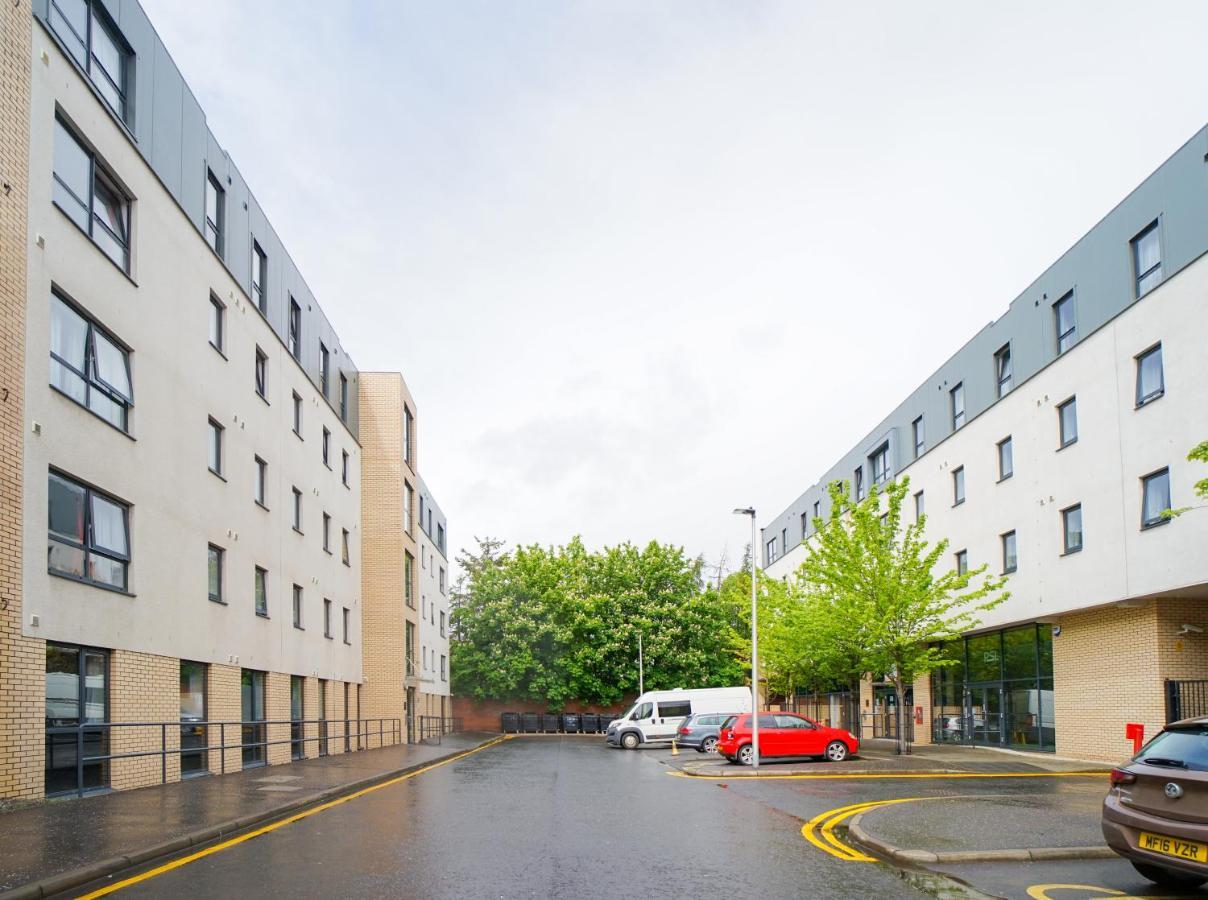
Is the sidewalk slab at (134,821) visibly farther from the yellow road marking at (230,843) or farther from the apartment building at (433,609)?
the apartment building at (433,609)

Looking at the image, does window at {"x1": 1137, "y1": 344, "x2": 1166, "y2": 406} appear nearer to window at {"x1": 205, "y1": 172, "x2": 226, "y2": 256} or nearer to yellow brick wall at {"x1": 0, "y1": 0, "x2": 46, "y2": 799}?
window at {"x1": 205, "y1": 172, "x2": 226, "y2": 256}

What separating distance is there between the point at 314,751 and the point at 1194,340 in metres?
22.8

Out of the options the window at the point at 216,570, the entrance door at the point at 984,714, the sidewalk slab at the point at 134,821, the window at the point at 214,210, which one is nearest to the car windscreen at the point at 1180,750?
the sidewalk slab at the point at 134,821

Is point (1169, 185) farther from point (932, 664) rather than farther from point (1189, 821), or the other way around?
point (1189, 821)

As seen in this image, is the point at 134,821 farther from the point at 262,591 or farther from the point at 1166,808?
the point at 262,591

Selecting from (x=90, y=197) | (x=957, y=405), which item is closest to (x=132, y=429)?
(x=90, y=197)

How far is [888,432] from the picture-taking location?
137 ft

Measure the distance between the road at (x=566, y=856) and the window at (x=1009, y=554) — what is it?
13.7 meters

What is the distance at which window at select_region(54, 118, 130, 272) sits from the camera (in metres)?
16.2

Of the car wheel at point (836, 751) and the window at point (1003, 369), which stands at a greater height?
the window at point (1003, 369)

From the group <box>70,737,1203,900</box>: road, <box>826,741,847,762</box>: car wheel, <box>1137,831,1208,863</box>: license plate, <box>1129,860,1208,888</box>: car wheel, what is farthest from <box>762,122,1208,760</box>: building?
<box>1137,831,1208,863</box>: license plate

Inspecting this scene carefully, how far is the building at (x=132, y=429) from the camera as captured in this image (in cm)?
1471

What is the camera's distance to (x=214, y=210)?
Answer: 78.5 ft

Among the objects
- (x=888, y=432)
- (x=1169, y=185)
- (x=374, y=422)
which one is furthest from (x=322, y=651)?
Answer: (x=1169, y=185)
